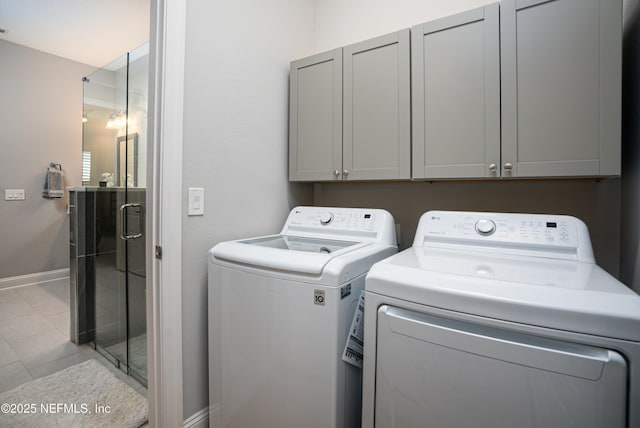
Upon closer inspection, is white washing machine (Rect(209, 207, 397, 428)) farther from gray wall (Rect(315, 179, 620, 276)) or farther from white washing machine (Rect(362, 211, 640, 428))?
gray wall (Rect(315, 179, 620, 276))

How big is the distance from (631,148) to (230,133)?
1.74 m

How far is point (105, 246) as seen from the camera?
2289 mm

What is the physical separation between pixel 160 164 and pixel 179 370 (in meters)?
0.90

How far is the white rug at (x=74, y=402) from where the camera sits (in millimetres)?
1594

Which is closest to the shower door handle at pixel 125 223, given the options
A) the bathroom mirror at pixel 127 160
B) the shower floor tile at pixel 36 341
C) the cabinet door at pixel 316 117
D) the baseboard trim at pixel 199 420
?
the bathroom mirror at pixel 127 160

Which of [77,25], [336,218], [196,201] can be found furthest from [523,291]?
[77,25]

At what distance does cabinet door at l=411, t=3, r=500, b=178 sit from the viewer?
4.43 feet

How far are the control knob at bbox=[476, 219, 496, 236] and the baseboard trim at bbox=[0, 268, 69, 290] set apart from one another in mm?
4901

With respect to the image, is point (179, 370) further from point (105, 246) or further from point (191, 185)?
point (105, 246)

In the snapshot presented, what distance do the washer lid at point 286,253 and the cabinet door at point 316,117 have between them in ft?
1.45

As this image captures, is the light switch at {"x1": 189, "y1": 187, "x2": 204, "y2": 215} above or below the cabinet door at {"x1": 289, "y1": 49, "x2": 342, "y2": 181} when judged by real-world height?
below

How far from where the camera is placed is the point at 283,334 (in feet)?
3.69

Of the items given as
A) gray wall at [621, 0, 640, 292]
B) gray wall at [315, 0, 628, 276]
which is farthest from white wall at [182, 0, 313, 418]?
gray wall at [621, 0, 640, 292]

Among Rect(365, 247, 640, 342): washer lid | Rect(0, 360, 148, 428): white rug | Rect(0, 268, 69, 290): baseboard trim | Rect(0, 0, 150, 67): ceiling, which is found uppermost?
Rect(0, 0, 150, 67): ceiling
